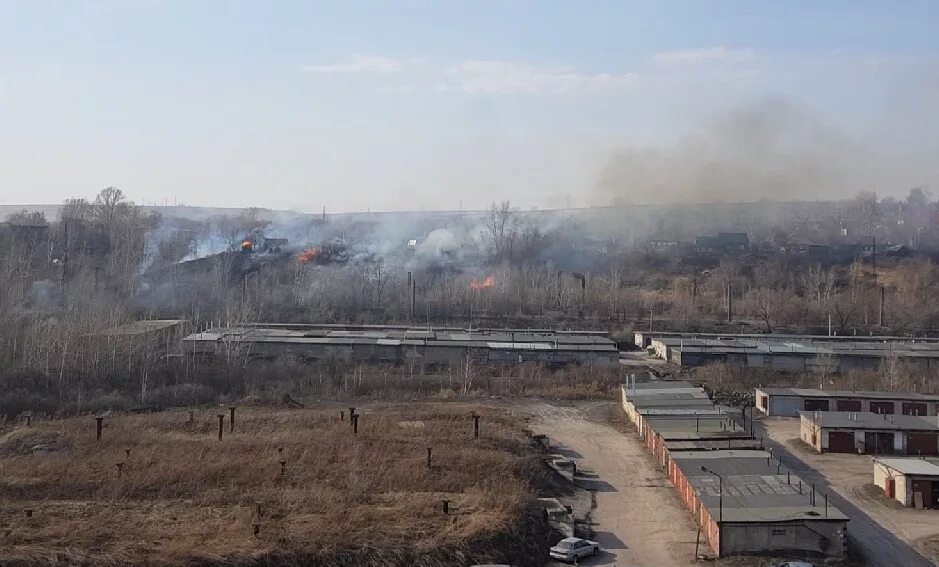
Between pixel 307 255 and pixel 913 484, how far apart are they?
31.4 meters

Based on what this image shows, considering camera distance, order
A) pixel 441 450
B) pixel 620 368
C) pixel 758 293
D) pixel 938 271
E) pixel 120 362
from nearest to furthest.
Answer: pixel 441 450 → pixel 120 362 → pixel 620 368 → pixel 758 293 → pixel 938 271

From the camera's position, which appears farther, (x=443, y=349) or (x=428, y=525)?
(x=443, y=349)

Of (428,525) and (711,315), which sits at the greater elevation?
(711,315)

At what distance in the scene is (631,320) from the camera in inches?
1205

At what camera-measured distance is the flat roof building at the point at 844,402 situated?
17.1 metres

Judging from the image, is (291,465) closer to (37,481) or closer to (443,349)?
(37,481)

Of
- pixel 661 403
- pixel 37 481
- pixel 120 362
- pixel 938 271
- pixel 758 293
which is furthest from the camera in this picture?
pixel 938 271

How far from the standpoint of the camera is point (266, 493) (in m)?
10.6

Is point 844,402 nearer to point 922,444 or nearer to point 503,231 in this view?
point 922,444

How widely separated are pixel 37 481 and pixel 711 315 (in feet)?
83.9

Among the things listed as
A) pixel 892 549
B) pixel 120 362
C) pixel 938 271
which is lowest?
pixel 892 549

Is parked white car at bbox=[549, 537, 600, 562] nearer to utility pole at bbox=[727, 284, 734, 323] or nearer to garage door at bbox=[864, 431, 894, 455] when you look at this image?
garage door at bbox=[864, 431, 894, 455]

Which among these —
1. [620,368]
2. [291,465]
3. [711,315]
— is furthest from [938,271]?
[291,465]

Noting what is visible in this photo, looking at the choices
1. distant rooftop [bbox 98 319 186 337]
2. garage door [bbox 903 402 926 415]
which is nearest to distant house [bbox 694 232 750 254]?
garage door [bbox 903 402 926 415]
